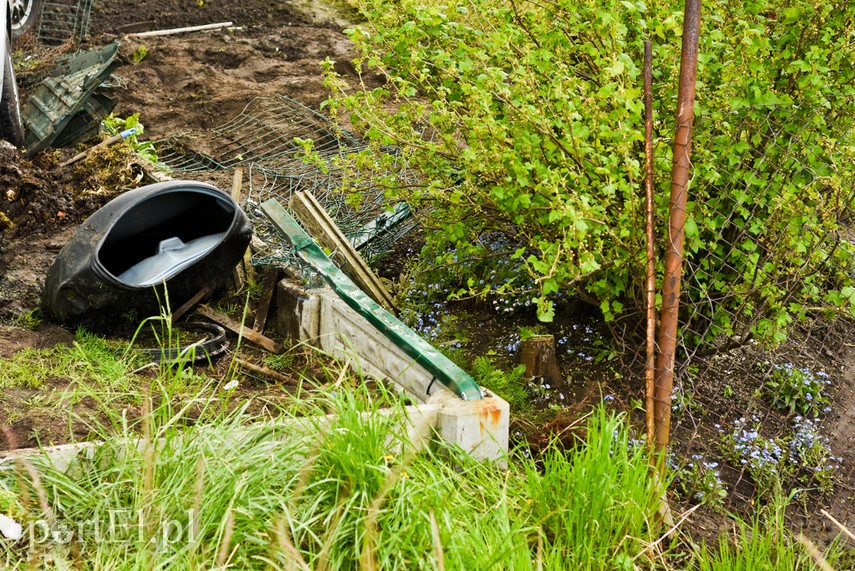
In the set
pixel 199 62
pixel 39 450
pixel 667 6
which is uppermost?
pixel 667 6

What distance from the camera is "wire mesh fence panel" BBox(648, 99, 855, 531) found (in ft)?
13.1

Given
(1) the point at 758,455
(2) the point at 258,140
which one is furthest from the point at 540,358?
(2) the point at 258,140

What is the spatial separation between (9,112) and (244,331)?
3445 millimetres

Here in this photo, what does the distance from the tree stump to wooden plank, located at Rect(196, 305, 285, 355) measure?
1.28 m

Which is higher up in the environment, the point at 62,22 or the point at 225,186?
the point at 62,22

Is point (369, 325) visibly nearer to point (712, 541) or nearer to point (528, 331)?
point (528, 331)

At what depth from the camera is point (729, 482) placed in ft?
13.0

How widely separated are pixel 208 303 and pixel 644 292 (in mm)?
2438

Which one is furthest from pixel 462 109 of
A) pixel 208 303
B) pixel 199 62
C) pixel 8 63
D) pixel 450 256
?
pixel 199 62

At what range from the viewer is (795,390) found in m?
4.55

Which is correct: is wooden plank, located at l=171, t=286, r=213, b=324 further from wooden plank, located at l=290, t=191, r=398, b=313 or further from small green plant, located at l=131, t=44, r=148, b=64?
small green plant, located at l=131, t=44, r=148, b=64

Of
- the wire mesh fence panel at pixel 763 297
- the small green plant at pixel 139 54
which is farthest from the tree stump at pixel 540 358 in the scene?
the small green plant at pixel 139 54

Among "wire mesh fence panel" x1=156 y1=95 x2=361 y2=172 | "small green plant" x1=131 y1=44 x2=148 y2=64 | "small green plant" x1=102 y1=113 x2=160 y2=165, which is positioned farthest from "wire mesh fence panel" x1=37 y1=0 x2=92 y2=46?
"wire mesh fence panel" x1=156 y1=95 x2=361 y2=172

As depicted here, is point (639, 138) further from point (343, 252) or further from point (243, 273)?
point (243, 273)
